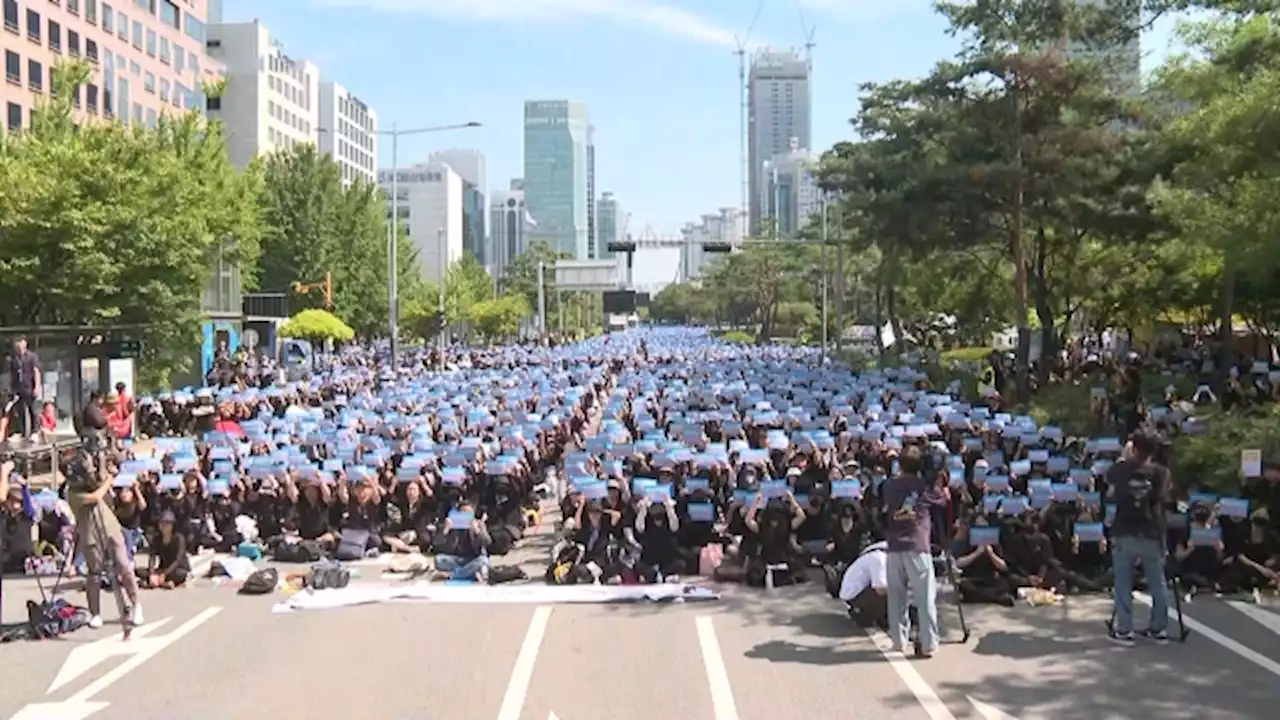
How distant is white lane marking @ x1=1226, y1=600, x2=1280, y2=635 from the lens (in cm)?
1090

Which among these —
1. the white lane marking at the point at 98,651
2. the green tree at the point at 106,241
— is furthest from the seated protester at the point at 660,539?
the green tree at the point at 106,241

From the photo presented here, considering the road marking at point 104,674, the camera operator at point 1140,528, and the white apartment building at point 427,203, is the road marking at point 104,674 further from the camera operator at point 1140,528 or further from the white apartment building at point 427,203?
the white apartment building at point 427,203

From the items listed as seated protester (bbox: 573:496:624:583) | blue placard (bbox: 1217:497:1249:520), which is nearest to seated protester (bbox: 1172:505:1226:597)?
blue placard (bbox: 1217:497:1249:520)

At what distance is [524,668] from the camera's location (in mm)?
9789

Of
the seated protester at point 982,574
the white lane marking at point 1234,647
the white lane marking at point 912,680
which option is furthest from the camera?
the seated protester at point 982,574

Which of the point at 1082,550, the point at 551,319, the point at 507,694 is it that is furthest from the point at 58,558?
the point at 551,319

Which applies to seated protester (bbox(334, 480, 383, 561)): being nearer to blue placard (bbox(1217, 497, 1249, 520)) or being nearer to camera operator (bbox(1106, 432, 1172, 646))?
camera operator (bbox(1106, 432, 1172, 646))

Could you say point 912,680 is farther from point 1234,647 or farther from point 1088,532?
point 1088,532

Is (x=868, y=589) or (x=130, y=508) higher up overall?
(x=130, y=508)

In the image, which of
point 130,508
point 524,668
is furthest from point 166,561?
point 524,668

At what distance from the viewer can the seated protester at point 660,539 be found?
13453 mm

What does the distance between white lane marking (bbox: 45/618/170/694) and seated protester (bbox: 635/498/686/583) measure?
4684 mm

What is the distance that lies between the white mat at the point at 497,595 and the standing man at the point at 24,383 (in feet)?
29.9

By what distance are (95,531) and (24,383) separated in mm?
9845
